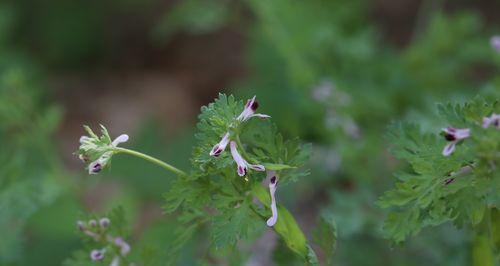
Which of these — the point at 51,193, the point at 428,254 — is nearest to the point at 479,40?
the point at 428,254

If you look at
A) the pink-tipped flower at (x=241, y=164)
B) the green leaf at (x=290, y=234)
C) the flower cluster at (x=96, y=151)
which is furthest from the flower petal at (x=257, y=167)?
the flower cluster at (x=96, y=151)

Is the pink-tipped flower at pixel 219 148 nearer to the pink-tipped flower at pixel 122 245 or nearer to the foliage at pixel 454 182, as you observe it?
the foliage at pixel 454 182

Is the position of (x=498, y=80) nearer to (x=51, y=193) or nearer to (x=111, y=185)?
(x=51, y=193)

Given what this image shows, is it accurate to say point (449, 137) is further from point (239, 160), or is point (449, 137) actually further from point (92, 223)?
point (92, 223)

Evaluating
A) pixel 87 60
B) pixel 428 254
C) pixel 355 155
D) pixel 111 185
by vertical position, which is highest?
pixel 355 155

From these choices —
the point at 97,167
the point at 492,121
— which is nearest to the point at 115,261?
the point at 97,167

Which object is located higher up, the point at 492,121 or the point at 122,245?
the point at 492,121
